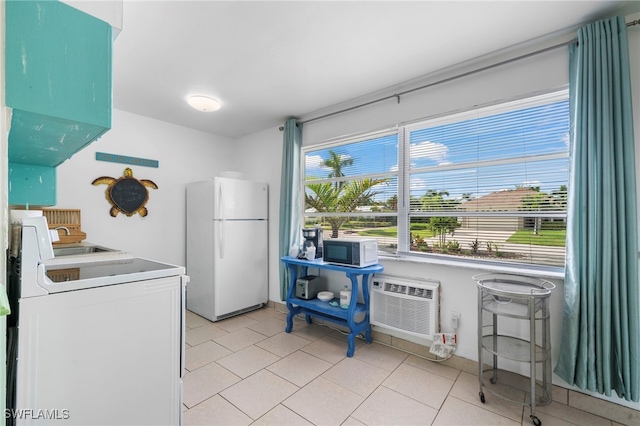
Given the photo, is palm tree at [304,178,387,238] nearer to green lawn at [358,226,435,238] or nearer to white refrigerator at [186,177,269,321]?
green lawn at [358,226,435,238]

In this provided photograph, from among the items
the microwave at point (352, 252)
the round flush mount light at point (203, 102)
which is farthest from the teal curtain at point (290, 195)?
the round flush mount light at point (203, 102)

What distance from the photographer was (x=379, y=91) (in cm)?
289

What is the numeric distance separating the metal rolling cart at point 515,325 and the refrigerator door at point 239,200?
2.71 metres

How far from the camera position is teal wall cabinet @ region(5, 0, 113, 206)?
83 cm

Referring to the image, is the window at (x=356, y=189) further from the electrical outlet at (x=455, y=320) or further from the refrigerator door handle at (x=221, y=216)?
the refrigerator door handle at (x=221, y=216)

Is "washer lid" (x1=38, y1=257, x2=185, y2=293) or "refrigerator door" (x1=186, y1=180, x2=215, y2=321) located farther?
"refrigerator door" (x1=186, y1=180, x2=215, y2=321)

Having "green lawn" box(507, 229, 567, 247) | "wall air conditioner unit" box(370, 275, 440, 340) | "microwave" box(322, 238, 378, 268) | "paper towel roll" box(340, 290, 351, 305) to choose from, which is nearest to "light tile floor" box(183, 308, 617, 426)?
"wall air conditioner unit" box(370, 275, 440, 340)

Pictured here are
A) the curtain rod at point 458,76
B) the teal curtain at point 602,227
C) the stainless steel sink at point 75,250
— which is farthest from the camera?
the stainless steel sink at point 75,250

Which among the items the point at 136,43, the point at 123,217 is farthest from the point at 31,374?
the point at 123,217

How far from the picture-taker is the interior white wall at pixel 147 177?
3125 mm

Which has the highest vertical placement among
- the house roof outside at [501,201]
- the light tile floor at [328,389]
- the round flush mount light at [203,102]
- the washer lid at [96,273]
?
the round flush mount light at [203,102]

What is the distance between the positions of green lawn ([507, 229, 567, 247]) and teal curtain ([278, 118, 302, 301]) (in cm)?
224

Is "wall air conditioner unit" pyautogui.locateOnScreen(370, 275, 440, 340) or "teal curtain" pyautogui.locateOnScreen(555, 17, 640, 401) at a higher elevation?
"teal curtain" pyautogui.locateOnScreen(555, 17, 640, 401)

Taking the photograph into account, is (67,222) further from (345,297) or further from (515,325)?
(515,325)
